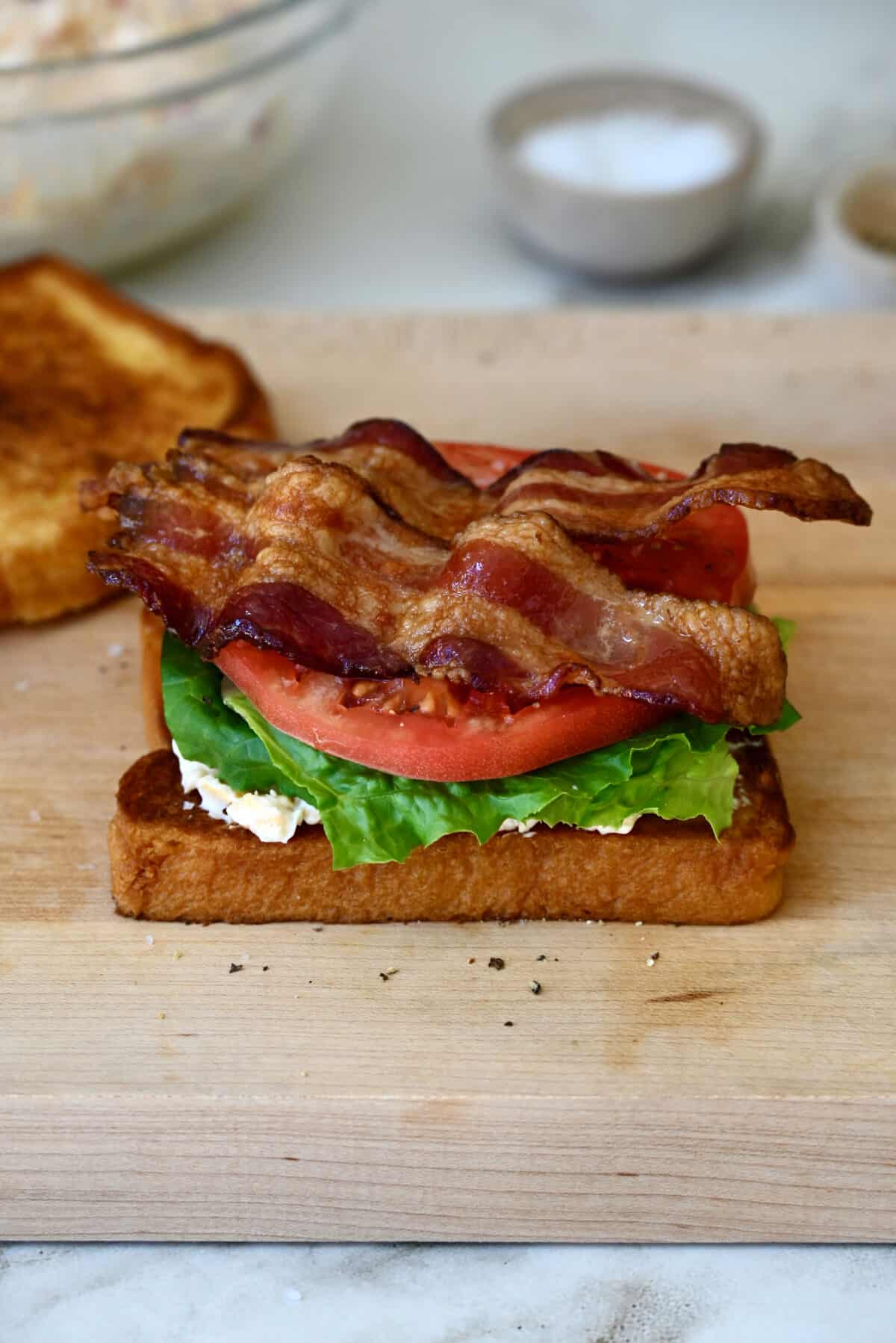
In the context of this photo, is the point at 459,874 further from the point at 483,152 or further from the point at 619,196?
the point at 483,152

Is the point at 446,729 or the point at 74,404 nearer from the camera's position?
the point at 446,729

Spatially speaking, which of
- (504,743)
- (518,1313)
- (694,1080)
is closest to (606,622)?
(504,743)

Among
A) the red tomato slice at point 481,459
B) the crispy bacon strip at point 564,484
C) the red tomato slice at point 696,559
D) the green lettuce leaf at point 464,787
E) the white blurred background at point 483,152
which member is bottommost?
the white blurred background at point 483,152

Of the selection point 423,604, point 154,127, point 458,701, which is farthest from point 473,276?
point 458,701

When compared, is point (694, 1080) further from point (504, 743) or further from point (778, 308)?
point (778, 308)

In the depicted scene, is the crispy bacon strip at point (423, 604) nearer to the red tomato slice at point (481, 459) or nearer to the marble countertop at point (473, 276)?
the red tomato slice at point (481, 459)

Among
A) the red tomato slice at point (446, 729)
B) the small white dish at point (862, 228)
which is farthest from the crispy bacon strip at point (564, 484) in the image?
the small white dish at point (862, 228)
